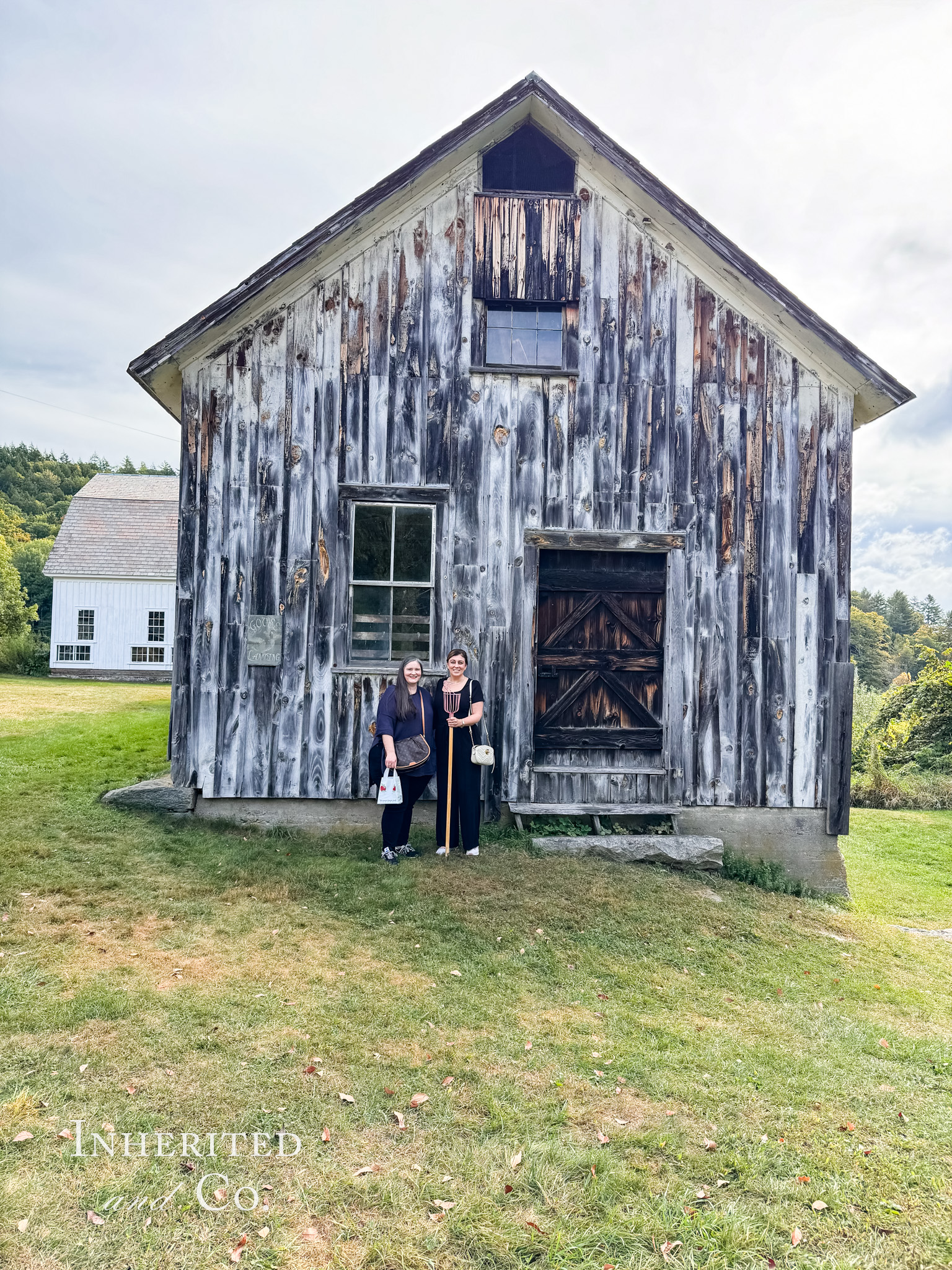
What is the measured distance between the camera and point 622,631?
8.34 m

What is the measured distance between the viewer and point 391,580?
7.98 meters

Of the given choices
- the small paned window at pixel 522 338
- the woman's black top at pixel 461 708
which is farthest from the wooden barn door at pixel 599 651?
the small paned window at pixel 522 338

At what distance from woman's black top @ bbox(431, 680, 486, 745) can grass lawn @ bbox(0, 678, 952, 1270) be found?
45.5 inches

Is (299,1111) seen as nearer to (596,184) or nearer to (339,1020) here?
(339,1020)

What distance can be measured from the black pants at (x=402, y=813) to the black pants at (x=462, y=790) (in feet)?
0.77

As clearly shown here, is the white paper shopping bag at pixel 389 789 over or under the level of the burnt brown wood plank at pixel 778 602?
under

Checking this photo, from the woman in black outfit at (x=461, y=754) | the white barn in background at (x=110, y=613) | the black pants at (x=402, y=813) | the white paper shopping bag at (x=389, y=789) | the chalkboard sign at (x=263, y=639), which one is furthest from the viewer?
the white barn in background at (x=110, y=613)

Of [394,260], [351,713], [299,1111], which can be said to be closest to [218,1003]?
[299,1111]

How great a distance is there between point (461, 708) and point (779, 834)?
366 cm

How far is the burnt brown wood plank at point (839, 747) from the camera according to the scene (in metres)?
8.04

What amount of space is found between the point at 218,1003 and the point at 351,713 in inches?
145

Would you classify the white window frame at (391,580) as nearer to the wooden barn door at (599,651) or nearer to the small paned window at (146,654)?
the wooden barn door at (599,651)

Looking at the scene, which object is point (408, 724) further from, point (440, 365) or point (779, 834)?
point (779, 834)

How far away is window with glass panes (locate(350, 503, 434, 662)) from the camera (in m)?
8.02
